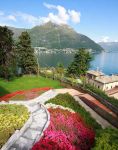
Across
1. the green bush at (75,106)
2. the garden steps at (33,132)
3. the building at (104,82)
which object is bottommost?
the building at (104,82)

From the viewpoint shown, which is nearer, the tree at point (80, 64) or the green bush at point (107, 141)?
the green bush at point (107, 141)

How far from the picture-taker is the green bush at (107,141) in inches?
485

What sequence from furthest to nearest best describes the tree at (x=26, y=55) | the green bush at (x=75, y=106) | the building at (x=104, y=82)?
the building at (x=104, y=82) → the tree at (x=26, y=55) → the green bush at (x=75, y=106)

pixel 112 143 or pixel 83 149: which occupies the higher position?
pixel 112 143

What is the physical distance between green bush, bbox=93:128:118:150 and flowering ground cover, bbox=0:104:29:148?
670cm

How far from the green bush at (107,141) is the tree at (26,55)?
43.1 meters

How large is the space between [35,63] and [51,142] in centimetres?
4346

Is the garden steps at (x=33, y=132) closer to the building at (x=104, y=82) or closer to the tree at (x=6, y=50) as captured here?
the tree at (x=6, y=50)

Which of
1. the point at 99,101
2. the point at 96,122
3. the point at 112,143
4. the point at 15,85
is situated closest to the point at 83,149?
the point at 112,143

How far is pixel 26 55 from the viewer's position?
55281 mm

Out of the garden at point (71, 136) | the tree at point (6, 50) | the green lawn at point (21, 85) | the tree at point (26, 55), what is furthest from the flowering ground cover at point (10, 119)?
the tree at point (26, 55)

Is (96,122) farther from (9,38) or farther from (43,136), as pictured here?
(9,38)

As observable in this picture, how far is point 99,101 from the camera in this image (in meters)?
32.2

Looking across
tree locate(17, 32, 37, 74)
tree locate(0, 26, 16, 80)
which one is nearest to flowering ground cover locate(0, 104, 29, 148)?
tree locate(0, 26, 16, 80)
